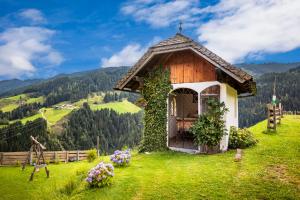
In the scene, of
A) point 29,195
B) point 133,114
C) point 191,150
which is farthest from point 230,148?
point 133,114

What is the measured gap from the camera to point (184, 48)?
44.8 ft

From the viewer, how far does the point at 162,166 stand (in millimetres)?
11516

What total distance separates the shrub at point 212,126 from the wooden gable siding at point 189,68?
1.51 m

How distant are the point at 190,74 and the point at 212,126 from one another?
3239 mm

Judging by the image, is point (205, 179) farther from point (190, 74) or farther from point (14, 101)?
point (14, 101)

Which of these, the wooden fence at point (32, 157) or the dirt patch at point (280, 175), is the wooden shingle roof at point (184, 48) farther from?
the wooden fence at point (32, 157)

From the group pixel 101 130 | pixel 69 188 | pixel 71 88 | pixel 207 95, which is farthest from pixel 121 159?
pixel 71 88

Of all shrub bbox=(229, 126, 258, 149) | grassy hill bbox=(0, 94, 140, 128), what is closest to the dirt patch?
shrub bbox=(229, 126, 258, 149)

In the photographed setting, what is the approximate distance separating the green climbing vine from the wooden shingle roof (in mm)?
1193

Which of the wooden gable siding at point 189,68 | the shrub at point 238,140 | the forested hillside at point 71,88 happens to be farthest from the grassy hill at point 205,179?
the forested hillside at point 71,88

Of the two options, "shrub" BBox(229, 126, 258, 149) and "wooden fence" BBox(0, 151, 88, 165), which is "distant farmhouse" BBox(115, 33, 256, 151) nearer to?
"shrub" BBox(229, 126, 258, 149)

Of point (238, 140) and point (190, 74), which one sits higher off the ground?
point (190, 74)

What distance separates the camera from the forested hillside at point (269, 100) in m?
93.8

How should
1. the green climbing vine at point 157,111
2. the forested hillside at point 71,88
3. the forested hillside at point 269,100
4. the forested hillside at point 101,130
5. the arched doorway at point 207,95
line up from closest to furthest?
1. the arched doorway at point 207,95
2. the green climbing vine at point 157,111
3. the forested hillside at point 101,130
4. the forested hillside at point 269,100
5. the forested hillside at point 71,88
